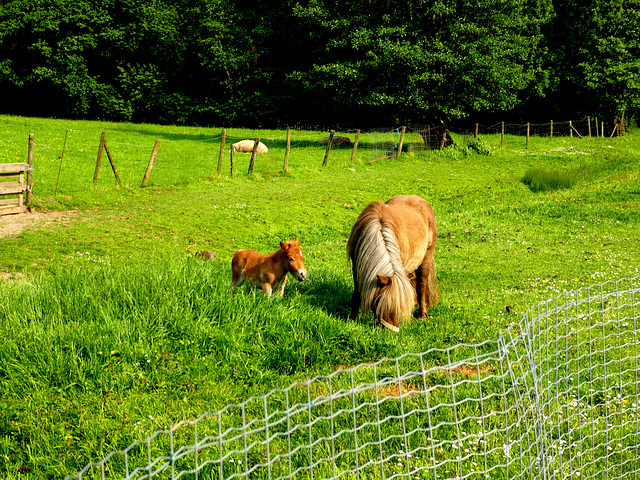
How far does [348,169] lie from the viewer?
27.6 m

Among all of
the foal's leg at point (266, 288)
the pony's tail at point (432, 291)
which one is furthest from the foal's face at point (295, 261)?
the pony's tail at point (432, 291)

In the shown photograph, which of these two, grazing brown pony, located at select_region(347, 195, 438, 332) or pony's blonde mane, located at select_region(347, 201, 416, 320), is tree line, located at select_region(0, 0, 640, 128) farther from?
pony's blonde mane, located at select_region(347, 201, 416, 320)

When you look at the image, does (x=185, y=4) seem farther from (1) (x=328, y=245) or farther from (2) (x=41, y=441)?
(2) (x=41, y=441)

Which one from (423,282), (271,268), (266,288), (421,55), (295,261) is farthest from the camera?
(421,55)

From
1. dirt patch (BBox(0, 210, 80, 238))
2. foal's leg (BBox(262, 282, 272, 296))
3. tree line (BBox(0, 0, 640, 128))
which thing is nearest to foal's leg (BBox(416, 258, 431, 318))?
foal's leg (BBox(262, 282, 272, 296))

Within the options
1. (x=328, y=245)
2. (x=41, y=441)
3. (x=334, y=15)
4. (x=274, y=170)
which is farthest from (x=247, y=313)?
(x=334, y=15)

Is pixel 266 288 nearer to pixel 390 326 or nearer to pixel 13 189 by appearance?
pixel 390 326

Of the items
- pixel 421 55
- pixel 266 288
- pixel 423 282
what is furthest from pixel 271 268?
pixel 421 55

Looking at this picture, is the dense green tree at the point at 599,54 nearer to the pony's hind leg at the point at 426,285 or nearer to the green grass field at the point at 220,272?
the green grass field at the point at 220,272

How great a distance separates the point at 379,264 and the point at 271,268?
1.83m

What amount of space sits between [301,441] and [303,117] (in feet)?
157

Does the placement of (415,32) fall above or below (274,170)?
above

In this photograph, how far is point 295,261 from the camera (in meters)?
8.48

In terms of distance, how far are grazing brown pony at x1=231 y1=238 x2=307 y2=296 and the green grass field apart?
258 mm
